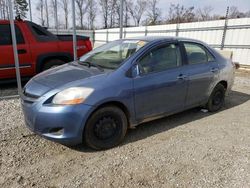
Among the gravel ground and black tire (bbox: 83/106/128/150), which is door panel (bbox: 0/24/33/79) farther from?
black tire (bbox: 83/106/128/150)

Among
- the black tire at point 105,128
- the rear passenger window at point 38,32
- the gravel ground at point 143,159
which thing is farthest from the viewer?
the rear passenger window at point 38,32

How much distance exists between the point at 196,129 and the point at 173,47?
1501 mm

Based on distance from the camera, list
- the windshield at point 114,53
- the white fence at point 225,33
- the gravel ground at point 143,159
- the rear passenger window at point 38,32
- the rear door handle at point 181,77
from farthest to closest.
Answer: the white fence at point 225,33 < the rear passenger window at point 38,32 < the rear door handle at point 181,77 < the windshield at point 114,53 < the gravel ground at point 143,159

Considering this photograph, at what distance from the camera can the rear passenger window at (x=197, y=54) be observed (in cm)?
472

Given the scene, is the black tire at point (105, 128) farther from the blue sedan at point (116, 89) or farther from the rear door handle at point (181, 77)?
the rear door handle at point (181, 77)

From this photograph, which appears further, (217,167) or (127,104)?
(127,104)

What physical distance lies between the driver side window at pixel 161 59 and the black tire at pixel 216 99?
4.51 feet

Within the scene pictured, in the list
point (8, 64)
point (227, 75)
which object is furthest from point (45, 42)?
point (227, 75)

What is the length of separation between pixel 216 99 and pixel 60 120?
357cm

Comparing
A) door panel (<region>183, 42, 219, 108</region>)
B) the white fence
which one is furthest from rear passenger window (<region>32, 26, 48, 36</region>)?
the white fence

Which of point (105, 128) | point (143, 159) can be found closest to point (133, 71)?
point (105, 128)

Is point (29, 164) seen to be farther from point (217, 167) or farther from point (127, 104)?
point (217, 167)

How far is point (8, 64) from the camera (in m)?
6.49

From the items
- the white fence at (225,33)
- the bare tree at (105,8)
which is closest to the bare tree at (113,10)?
the bare tree at (105,8)
